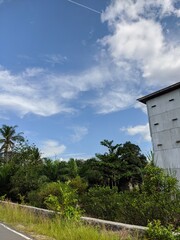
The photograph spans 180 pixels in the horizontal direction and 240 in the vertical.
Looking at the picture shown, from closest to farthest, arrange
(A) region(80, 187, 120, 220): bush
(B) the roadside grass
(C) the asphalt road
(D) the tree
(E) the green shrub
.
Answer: (E) the green shrub, (B) the roadside grass, (C) the asphalt road, (A) region(80, 187, 120, 220): bush, (D) the tree

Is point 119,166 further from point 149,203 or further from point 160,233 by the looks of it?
point 160,233

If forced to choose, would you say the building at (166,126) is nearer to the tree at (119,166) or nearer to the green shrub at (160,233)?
the tree at (119,166)

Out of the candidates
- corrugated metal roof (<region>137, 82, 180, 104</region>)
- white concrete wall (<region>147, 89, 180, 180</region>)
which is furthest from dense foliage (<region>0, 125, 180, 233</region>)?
corrugated metal roof (<region>137, 82, 180, 104</region>)

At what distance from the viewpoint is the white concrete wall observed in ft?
79.0

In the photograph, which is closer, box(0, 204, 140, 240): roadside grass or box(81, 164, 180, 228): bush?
box(0, 204, 140, 240): roadside grass

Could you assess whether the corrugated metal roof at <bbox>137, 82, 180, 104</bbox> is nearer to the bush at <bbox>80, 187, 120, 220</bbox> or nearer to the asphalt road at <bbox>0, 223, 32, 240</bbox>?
the bush at <bbox>80, 187, 120, 220</bbox>

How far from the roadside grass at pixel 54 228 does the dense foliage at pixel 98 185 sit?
842 mm

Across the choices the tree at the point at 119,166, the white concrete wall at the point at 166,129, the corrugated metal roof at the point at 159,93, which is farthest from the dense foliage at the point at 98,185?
the corrugated metal roof at the point at 159,93

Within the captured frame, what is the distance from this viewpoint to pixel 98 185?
18047mm

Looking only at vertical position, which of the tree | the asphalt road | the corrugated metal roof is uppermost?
the corrugated metal roof

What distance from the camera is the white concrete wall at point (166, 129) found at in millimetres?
24081

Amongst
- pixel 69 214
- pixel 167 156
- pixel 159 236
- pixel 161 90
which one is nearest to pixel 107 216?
pixel 69 214

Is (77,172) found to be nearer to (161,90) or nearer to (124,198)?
(161,90)

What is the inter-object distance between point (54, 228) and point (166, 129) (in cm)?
1579
